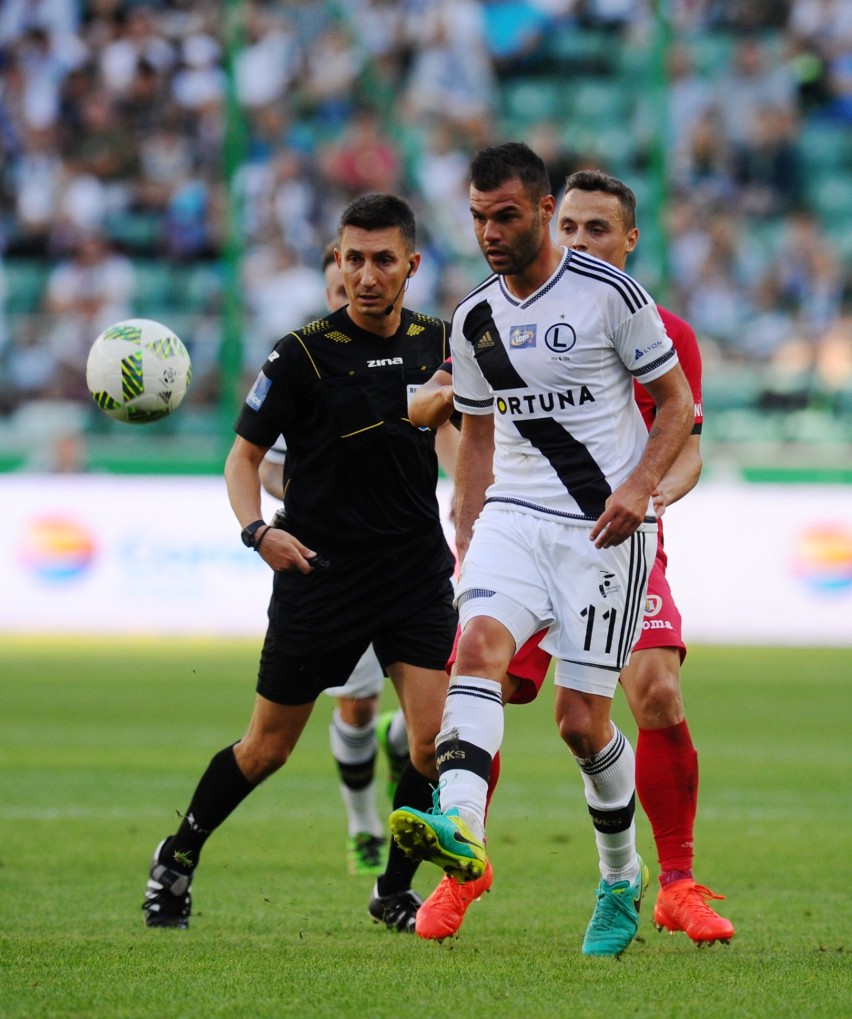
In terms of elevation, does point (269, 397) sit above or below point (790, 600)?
above

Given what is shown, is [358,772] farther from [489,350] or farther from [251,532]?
[489,350]

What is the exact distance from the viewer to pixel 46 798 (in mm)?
9234

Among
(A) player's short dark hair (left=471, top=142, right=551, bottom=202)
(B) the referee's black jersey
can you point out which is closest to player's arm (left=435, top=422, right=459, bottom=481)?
(B) the referee's black jersey

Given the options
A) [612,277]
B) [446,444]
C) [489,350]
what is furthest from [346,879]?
[612,277]

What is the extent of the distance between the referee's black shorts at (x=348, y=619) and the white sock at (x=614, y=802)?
2.88 ft

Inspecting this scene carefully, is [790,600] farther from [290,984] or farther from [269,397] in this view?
[290,984]

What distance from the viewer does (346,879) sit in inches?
283

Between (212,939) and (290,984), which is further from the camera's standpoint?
(212,939)

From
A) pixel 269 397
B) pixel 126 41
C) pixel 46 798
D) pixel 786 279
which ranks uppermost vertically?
pixel 126 41

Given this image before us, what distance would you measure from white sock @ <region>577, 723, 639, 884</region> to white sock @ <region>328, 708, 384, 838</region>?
213 centimetres

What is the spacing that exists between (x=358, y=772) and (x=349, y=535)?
175cm

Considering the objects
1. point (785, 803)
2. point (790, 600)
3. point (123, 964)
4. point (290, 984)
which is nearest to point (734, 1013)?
point (290, 984)

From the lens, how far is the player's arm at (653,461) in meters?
5.02

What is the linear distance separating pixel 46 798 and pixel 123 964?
4433mm
